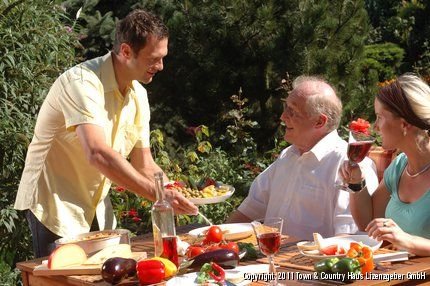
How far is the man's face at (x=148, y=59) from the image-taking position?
3.68 meters

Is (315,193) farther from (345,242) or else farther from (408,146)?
(345,242)

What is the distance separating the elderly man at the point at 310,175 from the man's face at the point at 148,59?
68cm

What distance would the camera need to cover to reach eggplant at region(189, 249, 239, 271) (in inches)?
109

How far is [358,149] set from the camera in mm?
3055

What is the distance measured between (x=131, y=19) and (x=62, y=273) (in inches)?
53.0

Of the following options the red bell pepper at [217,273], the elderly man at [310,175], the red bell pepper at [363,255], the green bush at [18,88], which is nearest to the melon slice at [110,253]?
the red bell pepper at [217,273]

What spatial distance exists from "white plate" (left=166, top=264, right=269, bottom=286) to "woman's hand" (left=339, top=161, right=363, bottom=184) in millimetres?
597

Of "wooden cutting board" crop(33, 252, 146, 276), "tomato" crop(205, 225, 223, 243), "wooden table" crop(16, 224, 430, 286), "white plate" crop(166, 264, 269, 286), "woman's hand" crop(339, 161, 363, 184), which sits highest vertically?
"woman's hand" crop(339, 161, 363, 184)

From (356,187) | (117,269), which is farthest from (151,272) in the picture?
(356,187)

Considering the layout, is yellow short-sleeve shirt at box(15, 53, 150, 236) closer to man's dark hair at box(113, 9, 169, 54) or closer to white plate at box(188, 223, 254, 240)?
man's dark hair at box(113, 9, 169, 54)

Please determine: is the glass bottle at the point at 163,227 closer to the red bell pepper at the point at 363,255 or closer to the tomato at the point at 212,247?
the tomato at the point at 212,247

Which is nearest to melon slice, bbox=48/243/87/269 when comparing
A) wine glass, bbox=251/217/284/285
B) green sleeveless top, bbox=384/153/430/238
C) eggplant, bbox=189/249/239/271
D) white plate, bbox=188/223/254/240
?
eggplant, bbox=189/249/239/271

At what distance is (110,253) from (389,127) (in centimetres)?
125

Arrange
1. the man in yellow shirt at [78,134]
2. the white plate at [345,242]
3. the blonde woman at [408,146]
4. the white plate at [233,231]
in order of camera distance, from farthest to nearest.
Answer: the man in yellow shirt at [78,134], the white plate at [233,231], the blonde woman at [408,146], the white plate at [345,242]
